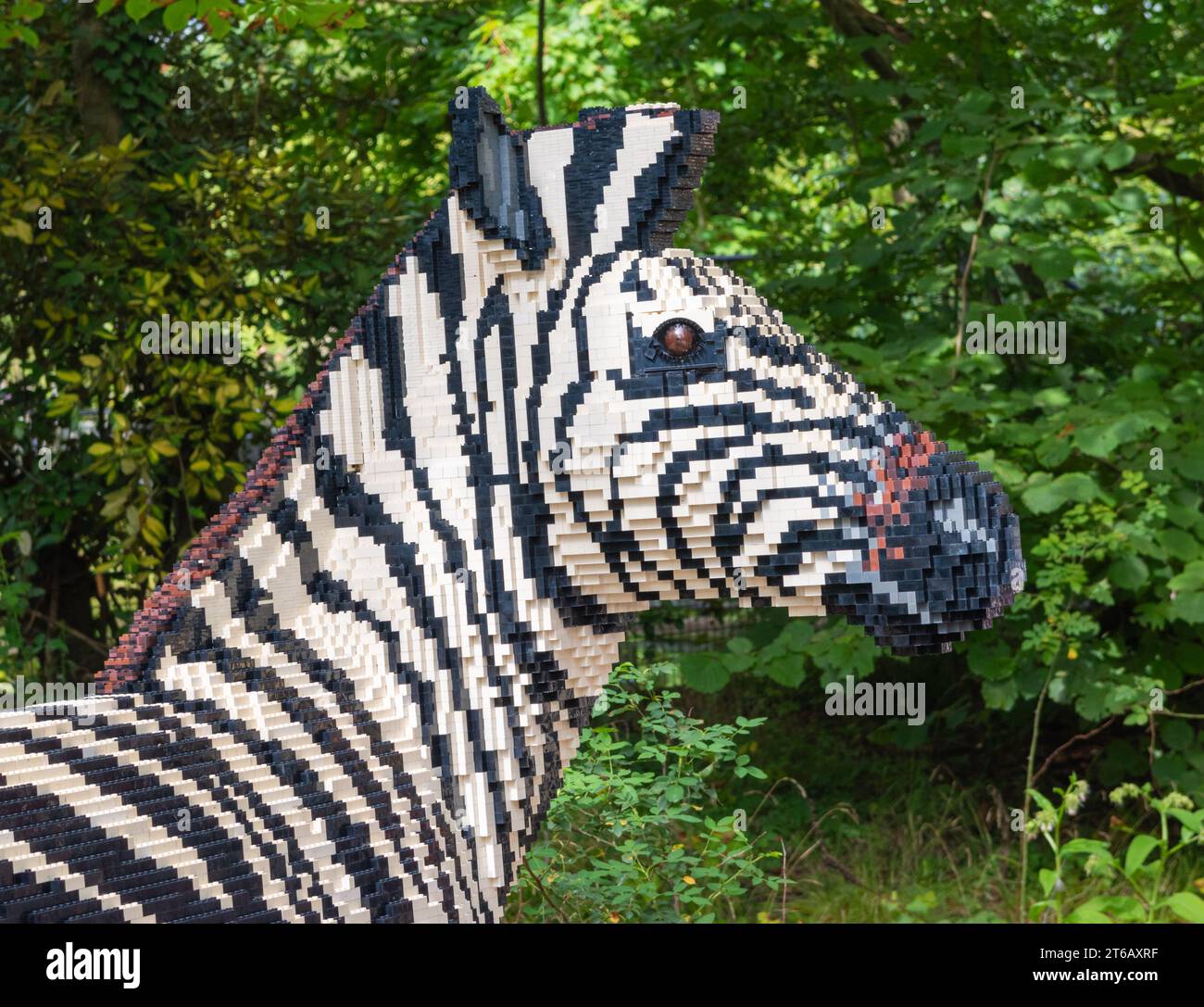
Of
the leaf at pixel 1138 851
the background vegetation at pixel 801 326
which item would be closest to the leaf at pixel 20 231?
the background vegetation at pixel 801 326

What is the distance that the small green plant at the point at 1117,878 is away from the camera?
4.43 m

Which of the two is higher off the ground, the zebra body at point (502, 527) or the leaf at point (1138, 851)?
the zebra body at point (502, 527)

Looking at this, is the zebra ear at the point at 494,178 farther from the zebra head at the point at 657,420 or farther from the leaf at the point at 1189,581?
the leaf at the point at 1189,581

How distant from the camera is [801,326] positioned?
17.6 feet

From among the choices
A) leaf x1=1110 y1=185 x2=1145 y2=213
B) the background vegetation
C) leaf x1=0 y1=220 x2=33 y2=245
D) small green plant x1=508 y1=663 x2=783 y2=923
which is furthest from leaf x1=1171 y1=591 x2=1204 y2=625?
leaf x1=0 y1=220 x2=33 y2=245

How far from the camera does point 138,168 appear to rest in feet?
20.9

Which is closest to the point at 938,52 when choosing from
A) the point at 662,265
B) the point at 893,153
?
the point at 893,153

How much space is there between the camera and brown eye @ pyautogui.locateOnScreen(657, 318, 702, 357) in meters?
1.99

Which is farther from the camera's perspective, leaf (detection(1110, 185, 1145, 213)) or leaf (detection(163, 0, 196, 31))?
leaf (detection(1110, 185, 1145, 213))

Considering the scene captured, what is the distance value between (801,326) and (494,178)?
3.46 meters

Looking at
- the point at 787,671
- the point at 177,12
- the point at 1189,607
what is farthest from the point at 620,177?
the point at 1189,607

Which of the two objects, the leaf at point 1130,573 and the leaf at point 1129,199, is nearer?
the leaf at point 1130,573

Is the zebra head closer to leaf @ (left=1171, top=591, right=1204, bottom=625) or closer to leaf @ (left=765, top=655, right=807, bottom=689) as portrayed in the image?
leaf @ (left=765, top=655, right=807, bottom=689)

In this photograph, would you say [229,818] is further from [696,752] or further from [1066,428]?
[1066,428]
